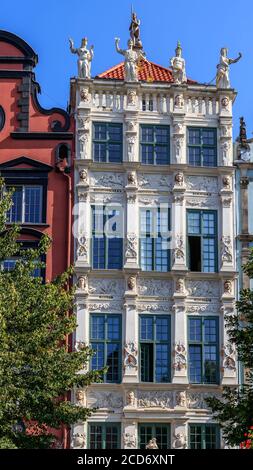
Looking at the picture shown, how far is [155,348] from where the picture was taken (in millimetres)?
34844

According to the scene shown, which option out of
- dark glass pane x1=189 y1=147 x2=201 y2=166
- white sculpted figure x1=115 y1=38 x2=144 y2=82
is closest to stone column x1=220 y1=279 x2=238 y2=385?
dark glass pane x1=189 y1=147 x2=201 y2=166

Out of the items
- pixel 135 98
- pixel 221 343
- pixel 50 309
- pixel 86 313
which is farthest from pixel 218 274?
pixel 50 309

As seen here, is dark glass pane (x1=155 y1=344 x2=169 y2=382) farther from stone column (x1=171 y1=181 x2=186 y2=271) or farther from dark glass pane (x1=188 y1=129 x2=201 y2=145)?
dark glass pane (x1=188 y1=129 x2=201 y2=145)

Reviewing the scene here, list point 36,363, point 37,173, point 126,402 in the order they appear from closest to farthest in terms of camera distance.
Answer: point 36,363 → point 126,402 → point 37,173

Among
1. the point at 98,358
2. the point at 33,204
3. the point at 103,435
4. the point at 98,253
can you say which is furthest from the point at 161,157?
the point at 103,435

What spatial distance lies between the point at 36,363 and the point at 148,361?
880 cm

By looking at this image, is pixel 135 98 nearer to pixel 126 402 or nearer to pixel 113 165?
pixel 113 165

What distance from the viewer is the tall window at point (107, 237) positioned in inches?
1407

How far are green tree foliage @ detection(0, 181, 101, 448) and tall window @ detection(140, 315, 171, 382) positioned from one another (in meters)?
6.64

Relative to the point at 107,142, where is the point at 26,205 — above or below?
below

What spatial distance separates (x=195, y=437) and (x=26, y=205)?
10.4m

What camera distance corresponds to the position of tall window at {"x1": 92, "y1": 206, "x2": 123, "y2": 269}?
1407 inches

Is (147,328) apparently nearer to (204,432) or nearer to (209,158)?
(204,432)

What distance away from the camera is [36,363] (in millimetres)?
26625
